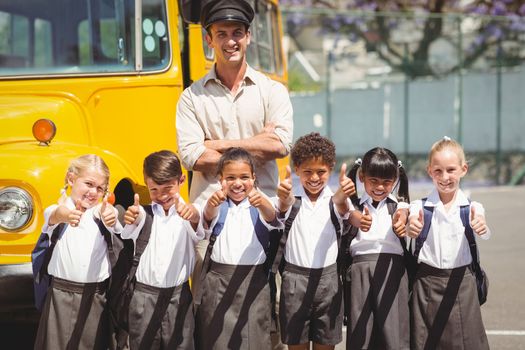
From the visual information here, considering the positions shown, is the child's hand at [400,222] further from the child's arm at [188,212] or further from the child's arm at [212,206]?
the child's arm at [188,212]

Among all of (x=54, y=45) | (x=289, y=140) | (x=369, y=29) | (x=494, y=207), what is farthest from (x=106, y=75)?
(x=369, y=29)

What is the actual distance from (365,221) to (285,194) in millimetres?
393

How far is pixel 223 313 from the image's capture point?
12.0 feet

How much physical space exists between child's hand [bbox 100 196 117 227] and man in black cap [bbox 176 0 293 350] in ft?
1.72

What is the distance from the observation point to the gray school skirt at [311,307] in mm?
3676

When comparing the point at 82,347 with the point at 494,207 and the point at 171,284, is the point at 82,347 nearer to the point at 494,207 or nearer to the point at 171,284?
the point at 171,284

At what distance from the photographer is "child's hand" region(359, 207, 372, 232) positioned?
3598 mm

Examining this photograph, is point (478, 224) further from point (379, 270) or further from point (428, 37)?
point (428, 37)

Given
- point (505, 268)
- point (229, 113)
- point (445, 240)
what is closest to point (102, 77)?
point (229, 113)

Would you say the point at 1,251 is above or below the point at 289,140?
below

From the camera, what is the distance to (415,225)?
143 inches

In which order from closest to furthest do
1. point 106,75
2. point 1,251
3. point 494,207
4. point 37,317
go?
point 1,251
point 37,317
point 106,75
point 494,207

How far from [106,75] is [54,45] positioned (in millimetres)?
548

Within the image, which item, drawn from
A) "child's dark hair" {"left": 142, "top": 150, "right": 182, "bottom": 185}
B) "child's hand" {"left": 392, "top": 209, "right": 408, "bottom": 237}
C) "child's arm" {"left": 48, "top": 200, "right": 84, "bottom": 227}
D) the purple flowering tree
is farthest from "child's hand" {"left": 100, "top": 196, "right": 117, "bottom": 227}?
the purple flowering tree
